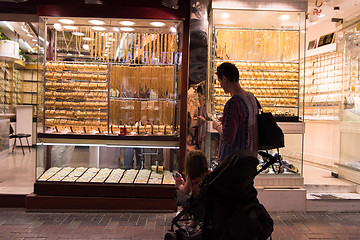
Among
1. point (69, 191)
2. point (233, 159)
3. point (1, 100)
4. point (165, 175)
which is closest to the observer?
point (233, 159)

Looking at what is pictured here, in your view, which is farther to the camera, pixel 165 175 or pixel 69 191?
pixel 165 175

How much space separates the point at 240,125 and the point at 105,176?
2.77 meters

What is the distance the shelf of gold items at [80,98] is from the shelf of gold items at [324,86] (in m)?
4.92

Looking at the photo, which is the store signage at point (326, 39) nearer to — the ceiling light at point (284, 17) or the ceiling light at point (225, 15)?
the ceiling light at point (284, 17)

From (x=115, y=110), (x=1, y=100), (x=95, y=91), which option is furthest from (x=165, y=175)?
(x=1, y=100)

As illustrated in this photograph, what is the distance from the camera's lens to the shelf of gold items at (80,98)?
16.6ft

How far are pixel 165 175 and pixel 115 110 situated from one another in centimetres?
131

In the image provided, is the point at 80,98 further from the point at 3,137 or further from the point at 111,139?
the point at 3,137

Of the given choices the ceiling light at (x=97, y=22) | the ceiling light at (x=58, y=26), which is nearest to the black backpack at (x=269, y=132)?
the ceiling light at (x=97, y=22)

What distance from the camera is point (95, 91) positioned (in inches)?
201

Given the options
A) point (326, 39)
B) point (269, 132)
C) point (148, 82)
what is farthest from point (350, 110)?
point (269, 132)

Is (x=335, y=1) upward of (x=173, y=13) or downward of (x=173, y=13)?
upward

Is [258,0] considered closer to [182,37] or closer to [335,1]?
[182,37]

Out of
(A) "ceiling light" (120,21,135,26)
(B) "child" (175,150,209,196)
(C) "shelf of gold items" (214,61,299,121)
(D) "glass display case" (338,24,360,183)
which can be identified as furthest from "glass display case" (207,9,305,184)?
(B) "child" (175,150,209,196)
